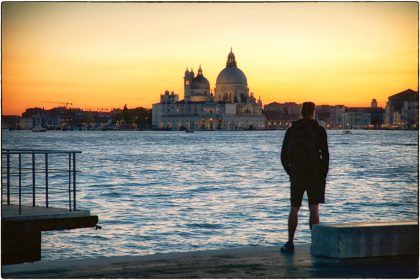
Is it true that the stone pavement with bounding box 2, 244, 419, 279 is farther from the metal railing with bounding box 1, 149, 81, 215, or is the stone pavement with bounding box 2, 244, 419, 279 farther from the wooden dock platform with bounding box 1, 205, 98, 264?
the metal railing with bounding box 1, 149, 81, 215

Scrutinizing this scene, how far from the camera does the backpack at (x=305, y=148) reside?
21.1 feet

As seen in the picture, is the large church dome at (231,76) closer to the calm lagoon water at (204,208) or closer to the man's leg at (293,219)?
the calm lagoon water at (204,208)

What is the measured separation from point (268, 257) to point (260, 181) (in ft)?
83.0

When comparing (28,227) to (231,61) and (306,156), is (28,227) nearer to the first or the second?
(306,156)

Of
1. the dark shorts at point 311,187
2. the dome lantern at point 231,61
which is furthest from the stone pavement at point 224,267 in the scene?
the dome lantern at point 231,61

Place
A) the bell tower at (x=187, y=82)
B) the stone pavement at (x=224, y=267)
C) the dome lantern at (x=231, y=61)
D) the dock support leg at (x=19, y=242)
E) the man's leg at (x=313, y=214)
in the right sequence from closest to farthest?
the stone pavement at (x=224, y=267) < the man's leg at (x=313, y=214) < the dock support leg at (x=19, y=242) < the dome lantern at (x=231, y=61) < the bell tower at (x=187, y=82)

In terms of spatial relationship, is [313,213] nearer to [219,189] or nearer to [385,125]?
[219,189]

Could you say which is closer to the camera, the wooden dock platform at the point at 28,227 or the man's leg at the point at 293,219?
the man's leg at the point at 293,219

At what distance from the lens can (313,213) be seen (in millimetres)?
6645

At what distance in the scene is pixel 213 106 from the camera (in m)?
176

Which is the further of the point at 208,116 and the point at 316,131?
the point at 208,116

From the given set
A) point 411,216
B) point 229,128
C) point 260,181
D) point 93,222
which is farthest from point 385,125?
point 93,222

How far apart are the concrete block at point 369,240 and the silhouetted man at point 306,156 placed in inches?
16.4

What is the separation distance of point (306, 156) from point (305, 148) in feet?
0.20
